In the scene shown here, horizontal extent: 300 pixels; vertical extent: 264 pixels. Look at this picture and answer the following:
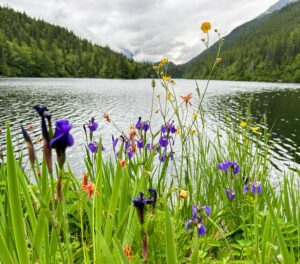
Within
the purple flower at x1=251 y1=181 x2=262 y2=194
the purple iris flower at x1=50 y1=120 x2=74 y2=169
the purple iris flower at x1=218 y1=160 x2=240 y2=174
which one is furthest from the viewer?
the purple iris flower at x1=218 y1=160 x2=240 y2=174

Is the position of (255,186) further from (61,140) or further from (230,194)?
(61,140)

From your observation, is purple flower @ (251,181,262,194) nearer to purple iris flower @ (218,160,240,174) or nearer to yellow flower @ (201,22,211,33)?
purple iris flower @ (218,160,240,174)

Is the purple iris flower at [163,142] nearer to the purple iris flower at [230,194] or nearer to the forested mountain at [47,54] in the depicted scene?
the purple iris flower at [230,194]

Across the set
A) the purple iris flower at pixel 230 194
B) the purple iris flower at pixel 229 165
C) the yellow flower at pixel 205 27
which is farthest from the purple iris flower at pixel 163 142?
the yellow flower at pixel 205 27

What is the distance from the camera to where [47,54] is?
121125mm

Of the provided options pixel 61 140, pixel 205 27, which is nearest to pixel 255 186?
pixel 205 27

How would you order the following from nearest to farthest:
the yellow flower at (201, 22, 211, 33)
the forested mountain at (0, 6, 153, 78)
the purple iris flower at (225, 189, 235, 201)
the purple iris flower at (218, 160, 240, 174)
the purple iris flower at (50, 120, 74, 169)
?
the purple iris flower at (50, 120, 74, 169) < the yellow flower at (201, 22, 211, 33) < the purple iris flower at (218, 160, 240, 174) < the purple iris flower at (225, 189, 235, 201) < the forested mountain at (0, 6, 153, 78)

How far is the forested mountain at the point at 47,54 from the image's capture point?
10281 cm

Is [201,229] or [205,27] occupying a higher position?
[205,27]

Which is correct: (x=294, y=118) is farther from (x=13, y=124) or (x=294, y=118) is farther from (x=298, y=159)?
(x=13, y=124)

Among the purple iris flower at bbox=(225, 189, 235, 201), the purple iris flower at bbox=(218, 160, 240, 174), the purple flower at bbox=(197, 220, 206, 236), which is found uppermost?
the purple iris flower at bbox=(218, 160, 240, 174)

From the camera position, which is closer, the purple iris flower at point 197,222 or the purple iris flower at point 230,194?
the purple iris flower at point 197,222

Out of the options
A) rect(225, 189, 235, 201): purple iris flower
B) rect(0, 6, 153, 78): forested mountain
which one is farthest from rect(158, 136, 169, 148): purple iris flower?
rect(0, 6, 153, 78): forested mountain

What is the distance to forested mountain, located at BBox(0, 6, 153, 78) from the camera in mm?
102812
